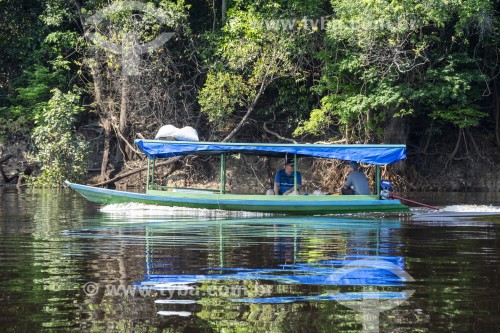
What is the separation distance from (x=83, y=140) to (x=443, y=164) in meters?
11.0

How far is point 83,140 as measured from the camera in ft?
89.9

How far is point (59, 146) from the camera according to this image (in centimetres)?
2642

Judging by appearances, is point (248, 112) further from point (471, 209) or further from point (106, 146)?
point (471, 209)

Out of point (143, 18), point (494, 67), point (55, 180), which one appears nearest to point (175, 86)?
point (143, 18)

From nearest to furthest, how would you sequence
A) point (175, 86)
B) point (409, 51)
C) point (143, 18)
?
point (409, 51) → point (143, 18) → point (175, 86)

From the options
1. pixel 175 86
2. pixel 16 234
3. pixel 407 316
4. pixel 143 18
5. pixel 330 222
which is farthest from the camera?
pixel 175 86

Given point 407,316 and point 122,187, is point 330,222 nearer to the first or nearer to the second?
point 407,316

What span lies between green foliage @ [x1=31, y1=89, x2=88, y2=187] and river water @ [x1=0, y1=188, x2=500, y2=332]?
12241 millimetres

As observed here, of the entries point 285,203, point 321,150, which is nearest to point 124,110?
point 285,203

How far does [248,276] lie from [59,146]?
19.2 m

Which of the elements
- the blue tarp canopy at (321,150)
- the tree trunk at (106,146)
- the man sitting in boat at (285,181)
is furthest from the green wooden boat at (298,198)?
the tree trunk at (106,146)

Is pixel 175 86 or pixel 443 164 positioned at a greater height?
pixel 175 86

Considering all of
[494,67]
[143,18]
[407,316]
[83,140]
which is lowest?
[407,316]

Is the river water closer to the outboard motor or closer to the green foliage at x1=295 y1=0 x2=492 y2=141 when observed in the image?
the outboard motor
